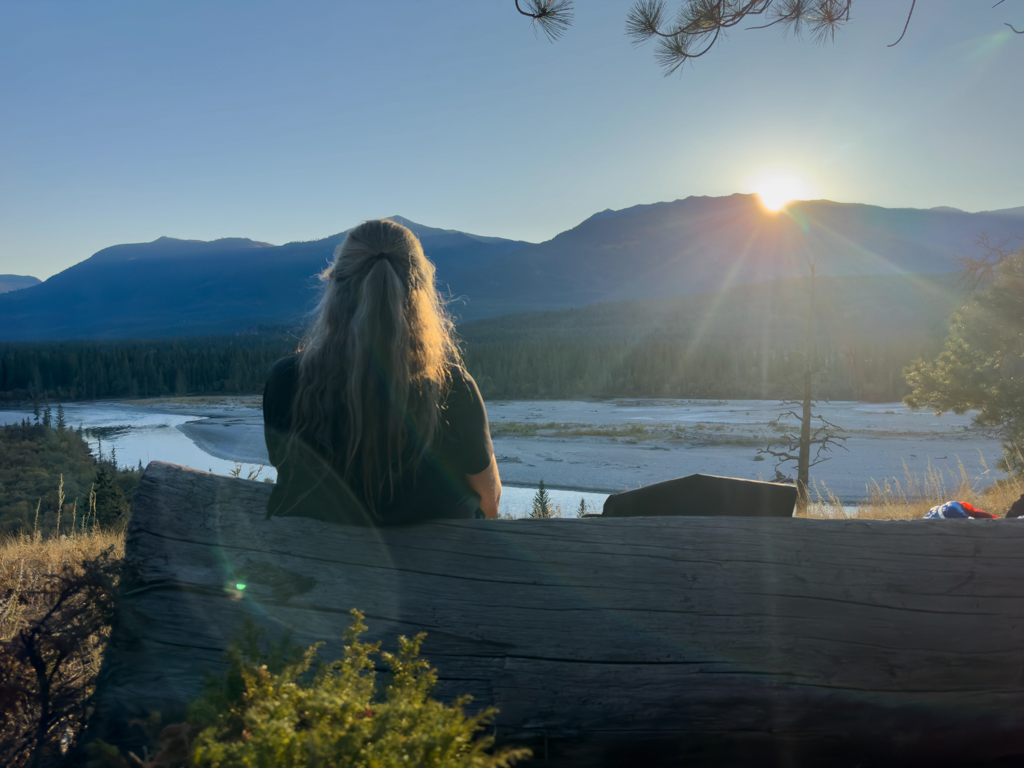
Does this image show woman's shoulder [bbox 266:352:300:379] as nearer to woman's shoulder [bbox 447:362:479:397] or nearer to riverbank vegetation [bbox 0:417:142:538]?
woman's shoulder [bbox 447:362:479:397]

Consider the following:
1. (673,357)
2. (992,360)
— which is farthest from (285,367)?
(673,357)

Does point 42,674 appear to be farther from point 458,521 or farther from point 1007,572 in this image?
point 1007,572

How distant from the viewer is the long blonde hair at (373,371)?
2.46m

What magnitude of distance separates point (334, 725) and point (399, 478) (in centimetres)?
117

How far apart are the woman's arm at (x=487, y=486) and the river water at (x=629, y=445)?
819 cm

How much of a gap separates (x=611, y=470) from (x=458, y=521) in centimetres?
1644

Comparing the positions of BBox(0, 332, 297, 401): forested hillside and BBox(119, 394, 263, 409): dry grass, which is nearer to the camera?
BBox(119, 394, 263, 409): dry grass

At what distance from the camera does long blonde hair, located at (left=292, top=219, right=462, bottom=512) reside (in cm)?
246

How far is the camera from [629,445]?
896 inches

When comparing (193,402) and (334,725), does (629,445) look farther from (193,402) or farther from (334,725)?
(193,402)

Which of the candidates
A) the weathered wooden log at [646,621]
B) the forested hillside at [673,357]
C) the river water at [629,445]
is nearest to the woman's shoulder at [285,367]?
the weathered wooden log at [646,621]

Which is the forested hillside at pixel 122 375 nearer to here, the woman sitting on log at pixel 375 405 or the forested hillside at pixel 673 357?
the forested hillside at pixel 673 357

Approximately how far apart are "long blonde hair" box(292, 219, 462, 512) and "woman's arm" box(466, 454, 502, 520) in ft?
1.07

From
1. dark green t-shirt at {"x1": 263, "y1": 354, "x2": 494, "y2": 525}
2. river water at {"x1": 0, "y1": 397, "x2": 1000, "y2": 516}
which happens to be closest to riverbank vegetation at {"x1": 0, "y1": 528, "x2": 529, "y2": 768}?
dark green t-shirt at {"x1": 263, "y1": 354, "x2": 494, "y2": 525}
